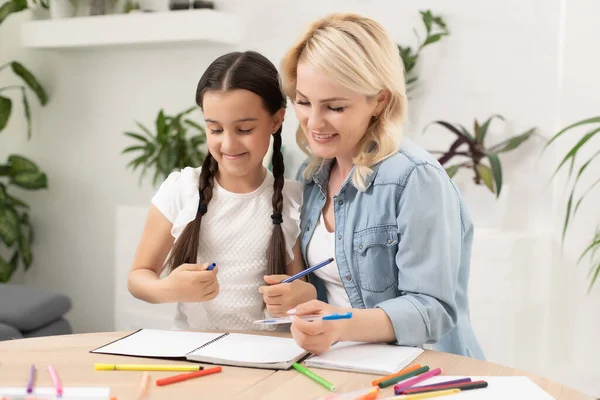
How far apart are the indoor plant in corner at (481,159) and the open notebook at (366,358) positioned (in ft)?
5.40

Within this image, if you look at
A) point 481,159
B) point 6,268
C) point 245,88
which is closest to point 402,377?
point 245,88

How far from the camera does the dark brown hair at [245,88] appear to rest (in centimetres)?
154

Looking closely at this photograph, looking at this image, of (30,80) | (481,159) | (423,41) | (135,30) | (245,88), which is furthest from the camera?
(30,80)

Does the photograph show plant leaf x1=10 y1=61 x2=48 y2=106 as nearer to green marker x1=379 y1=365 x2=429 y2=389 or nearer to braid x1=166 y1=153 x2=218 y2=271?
braid x1=166 y1=153 x2=218 y2=271

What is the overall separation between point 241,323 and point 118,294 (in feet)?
7.17

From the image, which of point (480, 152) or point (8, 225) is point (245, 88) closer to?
point (480, 152)

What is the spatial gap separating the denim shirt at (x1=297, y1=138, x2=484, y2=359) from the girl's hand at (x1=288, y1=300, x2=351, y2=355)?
0.44 ft

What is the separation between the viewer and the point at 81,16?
380 cm

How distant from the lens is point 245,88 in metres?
1.53

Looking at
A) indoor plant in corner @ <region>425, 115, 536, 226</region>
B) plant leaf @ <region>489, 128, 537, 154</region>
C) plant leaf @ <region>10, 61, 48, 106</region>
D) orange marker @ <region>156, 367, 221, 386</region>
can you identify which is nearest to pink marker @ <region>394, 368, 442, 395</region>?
orange marker @ <region>156, 367, 221, 386</region>

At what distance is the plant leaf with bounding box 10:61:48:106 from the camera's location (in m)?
3.87

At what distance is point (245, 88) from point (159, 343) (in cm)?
54

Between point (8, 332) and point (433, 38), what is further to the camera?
point (433, 38)

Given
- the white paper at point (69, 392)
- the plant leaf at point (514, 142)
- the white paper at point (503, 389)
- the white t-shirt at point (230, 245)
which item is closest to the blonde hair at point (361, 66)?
the white t-shirt at point (230, 245)
